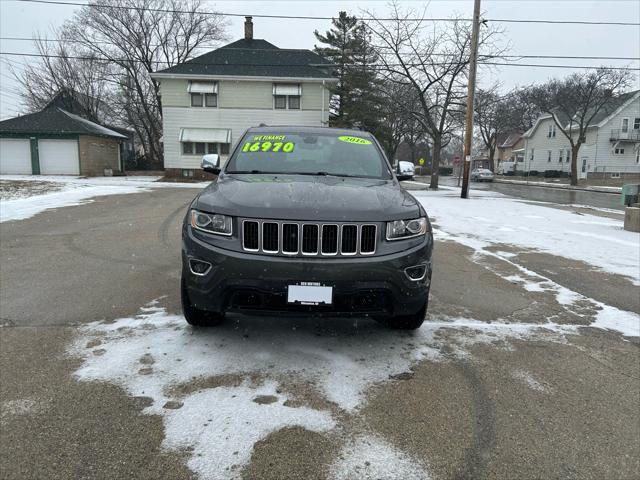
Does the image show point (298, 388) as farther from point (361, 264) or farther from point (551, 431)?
point (551, 431)

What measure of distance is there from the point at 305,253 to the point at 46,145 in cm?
3249

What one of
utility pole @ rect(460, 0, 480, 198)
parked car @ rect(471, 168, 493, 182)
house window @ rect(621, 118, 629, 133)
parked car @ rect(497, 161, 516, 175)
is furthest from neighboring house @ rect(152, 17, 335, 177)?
parked car @ rect(497, 161, 516, 175)

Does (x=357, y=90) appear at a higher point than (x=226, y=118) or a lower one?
higher

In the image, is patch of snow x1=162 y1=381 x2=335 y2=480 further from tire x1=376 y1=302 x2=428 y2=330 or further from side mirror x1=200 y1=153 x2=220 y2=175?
side mirror x1=200 y1=153 x2=220 y2=175

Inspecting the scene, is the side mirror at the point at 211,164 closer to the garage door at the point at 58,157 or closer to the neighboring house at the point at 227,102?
the neighboring house at the point at 227,102

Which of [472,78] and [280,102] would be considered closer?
[472,78]

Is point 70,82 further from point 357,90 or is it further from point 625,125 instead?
point 625,125

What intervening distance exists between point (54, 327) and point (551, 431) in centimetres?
375

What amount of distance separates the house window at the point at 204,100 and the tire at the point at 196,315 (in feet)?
89.1

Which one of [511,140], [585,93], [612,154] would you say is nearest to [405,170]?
[585,93]

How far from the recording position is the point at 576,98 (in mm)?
38000

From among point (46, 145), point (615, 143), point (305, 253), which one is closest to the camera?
point (305, 253)

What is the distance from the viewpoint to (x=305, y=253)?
10.0 feet

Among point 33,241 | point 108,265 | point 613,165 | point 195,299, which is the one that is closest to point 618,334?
point 195,299
